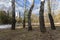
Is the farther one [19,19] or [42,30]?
[19,19]

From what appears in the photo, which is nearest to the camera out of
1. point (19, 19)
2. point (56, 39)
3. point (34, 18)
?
point (56, 39)

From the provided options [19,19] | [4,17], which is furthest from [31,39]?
[19,19]

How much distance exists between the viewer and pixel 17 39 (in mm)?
14789

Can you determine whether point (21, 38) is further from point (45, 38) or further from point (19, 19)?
point (19, 19)

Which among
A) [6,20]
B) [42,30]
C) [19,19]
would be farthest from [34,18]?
[42,30]

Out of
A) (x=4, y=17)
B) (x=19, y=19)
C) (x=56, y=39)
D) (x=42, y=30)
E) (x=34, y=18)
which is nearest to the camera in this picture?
(x=56, y=39)

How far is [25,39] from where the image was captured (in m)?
14.6

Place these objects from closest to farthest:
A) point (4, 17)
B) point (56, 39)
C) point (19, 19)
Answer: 1. point (56, 39)
2. point (4, 17)
3. point (19, 19)

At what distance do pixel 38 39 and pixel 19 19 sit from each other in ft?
91.6

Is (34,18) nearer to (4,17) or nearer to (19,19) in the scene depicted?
(19,19)

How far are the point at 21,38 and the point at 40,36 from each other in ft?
5.33

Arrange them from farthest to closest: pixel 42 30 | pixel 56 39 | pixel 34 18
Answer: pixel 34 18, pixel 42 30, pixel 56 39

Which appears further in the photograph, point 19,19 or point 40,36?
point 19,19

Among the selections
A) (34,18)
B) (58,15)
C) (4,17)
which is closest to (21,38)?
(4,17)
